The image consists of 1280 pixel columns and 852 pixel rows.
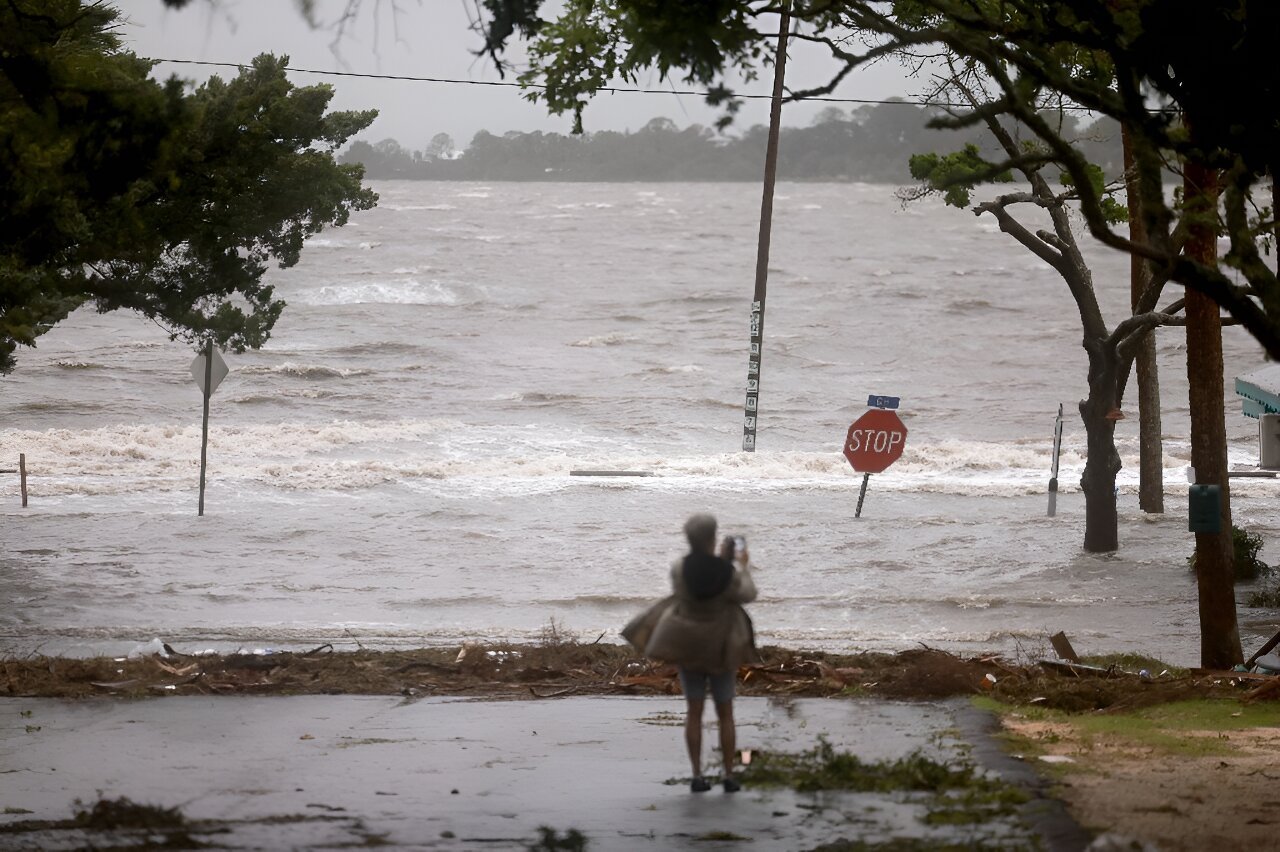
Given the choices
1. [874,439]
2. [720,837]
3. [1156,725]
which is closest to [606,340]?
[874,439]

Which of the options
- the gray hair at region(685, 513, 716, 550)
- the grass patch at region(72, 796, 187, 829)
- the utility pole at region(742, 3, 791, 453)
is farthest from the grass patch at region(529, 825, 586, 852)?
the utility pole at region(742, 3, 791, 453)

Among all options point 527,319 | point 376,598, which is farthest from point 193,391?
point 376,598

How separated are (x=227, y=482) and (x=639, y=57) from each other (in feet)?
84.3

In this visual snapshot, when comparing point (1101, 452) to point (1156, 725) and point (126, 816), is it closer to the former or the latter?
point (1156, 725)

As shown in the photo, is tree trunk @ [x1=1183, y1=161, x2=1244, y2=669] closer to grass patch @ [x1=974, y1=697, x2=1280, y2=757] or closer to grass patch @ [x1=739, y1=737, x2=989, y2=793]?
grass patch @ [x1=974, y1=697, x2=1280, y2=757]

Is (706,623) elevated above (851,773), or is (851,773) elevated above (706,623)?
(706,623)

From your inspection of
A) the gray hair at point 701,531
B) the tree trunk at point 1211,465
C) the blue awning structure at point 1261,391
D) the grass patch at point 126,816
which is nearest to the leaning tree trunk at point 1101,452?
the blue awning structure at point 1261,391

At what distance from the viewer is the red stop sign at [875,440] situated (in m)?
23.7

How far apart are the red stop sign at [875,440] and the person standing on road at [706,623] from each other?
53.8 ft

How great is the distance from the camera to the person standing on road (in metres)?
7.35

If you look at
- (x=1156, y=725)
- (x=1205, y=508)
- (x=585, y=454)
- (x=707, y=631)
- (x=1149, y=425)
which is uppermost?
(x=1205, y=508)

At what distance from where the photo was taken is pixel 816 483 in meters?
31.5

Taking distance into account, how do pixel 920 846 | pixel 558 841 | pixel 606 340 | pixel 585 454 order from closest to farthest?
1. pixel 920 846
2. pixel 558 841
3. pixel 585 454
4. pixel 606 340

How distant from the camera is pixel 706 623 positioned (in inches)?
292
